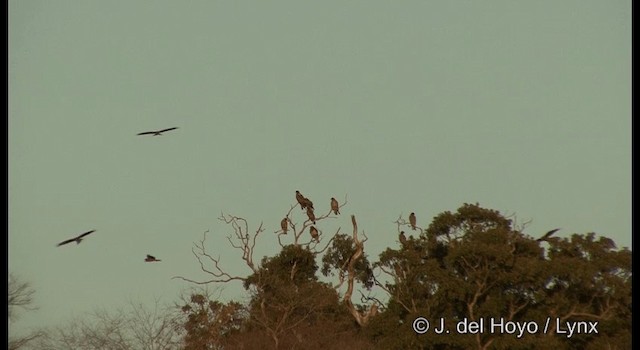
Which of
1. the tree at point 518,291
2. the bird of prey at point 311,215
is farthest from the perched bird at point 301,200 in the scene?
the tree at point 518,291

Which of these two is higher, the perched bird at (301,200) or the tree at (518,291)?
the perched bird at (301,200)

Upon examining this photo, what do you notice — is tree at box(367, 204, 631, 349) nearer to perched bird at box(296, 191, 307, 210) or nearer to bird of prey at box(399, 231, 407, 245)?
bird of prey at box(399, 231, 407, 245)

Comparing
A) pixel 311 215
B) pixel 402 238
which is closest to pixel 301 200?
pixel 311 215

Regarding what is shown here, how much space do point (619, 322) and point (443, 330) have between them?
6122 millimetres

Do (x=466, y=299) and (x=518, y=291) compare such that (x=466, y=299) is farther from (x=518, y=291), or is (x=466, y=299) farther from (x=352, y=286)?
(x=352, y=286)

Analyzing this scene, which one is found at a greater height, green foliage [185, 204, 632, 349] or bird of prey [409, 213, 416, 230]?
bird of prey [409, 213, 416, 230]

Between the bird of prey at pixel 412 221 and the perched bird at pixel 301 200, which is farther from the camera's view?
the bird of prey at pixel 412 221

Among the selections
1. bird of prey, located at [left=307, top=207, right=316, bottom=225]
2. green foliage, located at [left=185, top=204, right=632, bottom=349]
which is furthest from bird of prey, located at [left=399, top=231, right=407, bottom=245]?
bird of prey, located at [left=307, top=207, right=316, bottom=225]

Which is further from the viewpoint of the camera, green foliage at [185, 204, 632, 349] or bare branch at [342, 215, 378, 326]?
bare branch at [342, 215, 378, 326]

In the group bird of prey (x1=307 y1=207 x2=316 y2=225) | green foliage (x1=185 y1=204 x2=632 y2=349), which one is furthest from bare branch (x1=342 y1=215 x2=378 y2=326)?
bird of prey (x1=307 y1=207 x2=316 y2=225)

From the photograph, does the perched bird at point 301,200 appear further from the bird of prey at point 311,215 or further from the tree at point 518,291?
the tree at point 518,291

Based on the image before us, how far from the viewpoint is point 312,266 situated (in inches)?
1817

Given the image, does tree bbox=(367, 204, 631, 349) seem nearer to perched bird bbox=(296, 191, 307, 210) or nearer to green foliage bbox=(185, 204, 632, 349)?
green foliage bbox=(185, 204, 632, 349)
